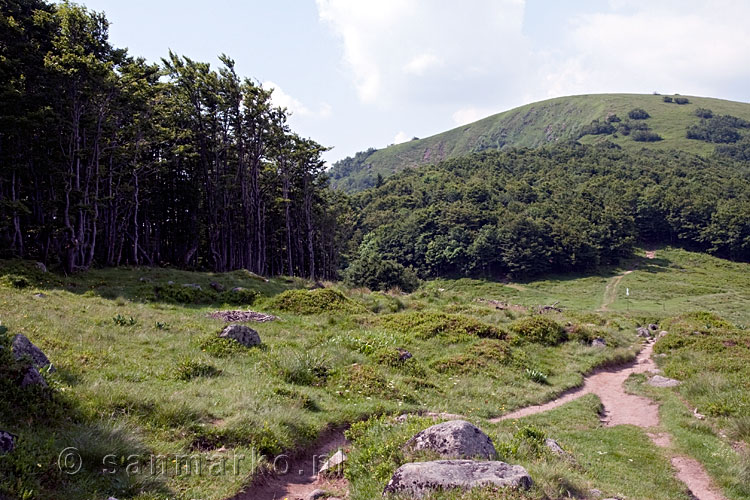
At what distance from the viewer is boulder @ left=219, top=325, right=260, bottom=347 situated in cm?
1268

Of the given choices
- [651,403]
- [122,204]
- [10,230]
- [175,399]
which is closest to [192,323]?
[175,399]

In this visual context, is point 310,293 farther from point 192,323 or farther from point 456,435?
point 456,435

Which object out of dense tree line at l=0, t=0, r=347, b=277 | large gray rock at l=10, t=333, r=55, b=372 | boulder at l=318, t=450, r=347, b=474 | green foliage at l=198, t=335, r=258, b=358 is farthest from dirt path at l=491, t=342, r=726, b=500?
dense tree line at l=0, t=0, r=347, b=277

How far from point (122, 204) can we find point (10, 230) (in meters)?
10.1

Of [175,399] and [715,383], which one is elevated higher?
[175,399]

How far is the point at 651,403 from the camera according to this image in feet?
45.1

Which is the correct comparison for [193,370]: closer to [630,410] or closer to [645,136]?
[630,410]

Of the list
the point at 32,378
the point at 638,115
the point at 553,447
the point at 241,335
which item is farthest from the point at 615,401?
the point at 638,115

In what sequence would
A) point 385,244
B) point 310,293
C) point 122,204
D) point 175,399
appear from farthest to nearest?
point 385,244
point 122,204
point 310,293
point 175,399

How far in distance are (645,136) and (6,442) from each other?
21218 centimetres

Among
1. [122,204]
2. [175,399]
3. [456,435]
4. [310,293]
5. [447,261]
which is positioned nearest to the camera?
[456,435]

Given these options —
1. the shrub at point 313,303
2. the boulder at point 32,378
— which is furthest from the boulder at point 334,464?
the shrub at point 313,303

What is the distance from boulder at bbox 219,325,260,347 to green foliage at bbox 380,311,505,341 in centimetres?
763

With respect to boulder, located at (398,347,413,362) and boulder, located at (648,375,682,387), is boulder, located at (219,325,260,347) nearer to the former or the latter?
boulder, located at (398,347,413,362)
